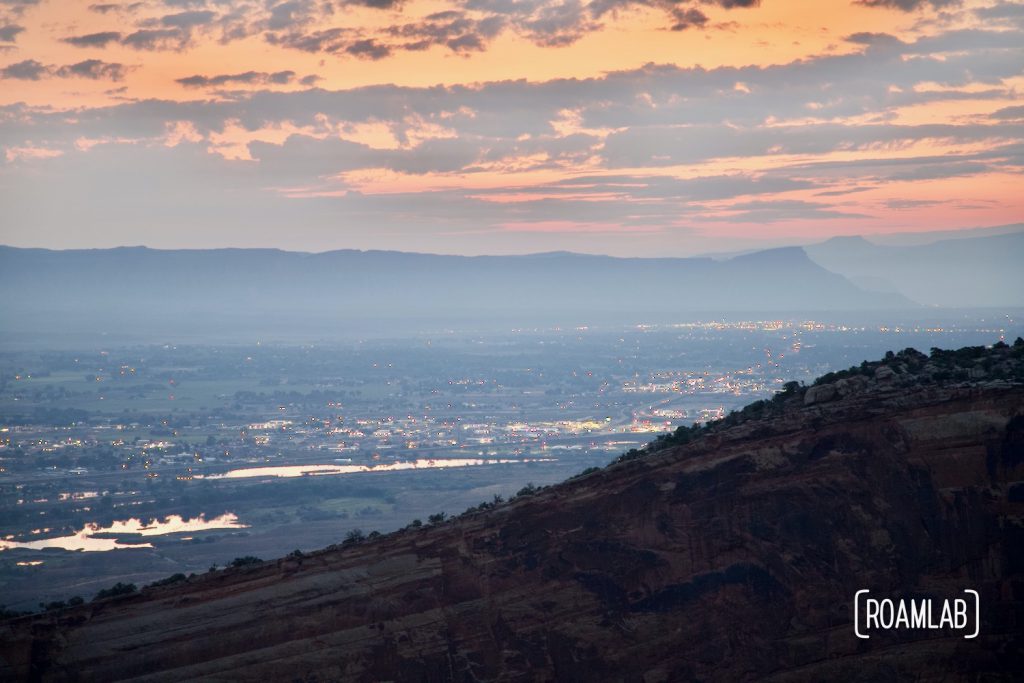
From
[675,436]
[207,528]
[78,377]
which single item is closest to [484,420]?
[207,528]

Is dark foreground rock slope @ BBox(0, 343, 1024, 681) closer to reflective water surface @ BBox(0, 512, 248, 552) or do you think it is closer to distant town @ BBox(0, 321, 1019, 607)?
distant town @ BBox(0, 321, 1019, 607)

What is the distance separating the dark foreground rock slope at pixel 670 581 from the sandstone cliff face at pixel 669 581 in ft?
0.14

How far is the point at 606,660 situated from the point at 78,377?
172 meters

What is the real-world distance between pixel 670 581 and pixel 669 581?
22mm

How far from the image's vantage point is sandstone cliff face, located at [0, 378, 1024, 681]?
2605 cm

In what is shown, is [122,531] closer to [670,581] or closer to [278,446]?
[278,446]

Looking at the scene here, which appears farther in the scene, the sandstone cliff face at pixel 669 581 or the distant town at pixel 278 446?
the distant town at pixel 278 446

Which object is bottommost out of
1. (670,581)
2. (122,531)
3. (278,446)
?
(122,531)

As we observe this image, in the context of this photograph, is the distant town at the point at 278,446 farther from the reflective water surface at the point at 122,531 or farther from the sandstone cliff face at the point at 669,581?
the sandstone cliff face at the point at 669,581

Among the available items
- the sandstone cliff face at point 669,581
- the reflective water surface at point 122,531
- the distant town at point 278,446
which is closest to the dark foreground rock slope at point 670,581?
the sandstone cliff face at point 669,581

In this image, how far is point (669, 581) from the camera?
27406mm

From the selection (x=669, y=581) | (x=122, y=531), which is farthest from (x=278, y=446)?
(x=669, y=581)

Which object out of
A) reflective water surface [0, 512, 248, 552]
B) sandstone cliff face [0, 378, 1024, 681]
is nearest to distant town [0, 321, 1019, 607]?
reflective water surface [0, 512, 248, 552]

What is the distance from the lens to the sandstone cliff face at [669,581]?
26047 mm
